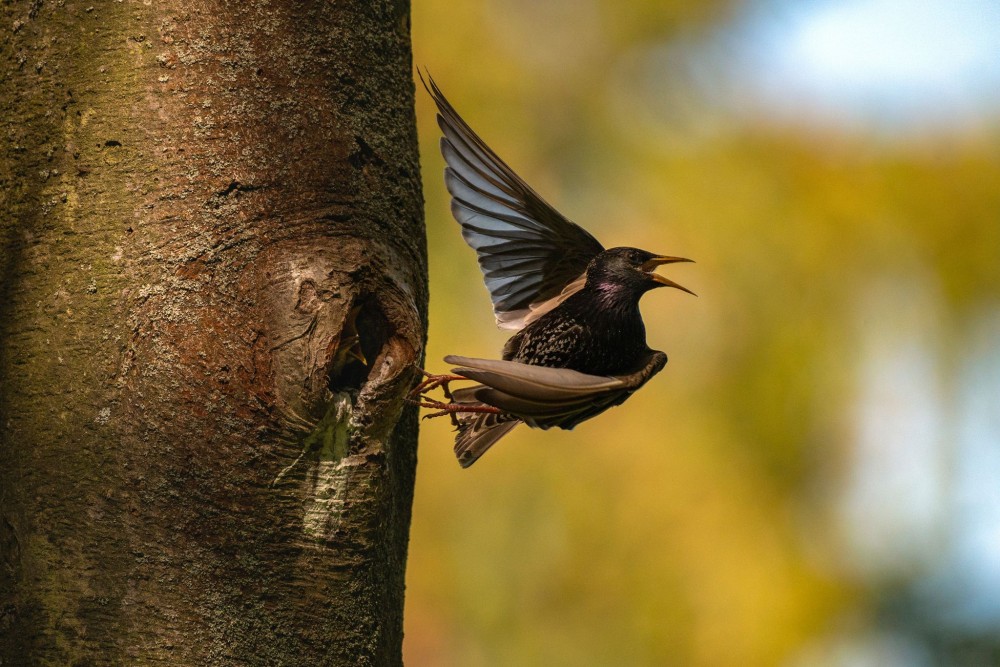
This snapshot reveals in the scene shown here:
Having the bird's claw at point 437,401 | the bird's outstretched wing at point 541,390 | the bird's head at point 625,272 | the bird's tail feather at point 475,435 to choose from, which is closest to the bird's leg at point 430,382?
the bird's claw at point 437,401

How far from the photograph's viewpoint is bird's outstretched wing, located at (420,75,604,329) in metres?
2.47

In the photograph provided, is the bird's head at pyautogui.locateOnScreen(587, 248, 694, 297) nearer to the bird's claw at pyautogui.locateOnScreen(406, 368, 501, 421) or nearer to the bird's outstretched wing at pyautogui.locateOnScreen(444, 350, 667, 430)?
the bird's outstretched wing at pyautogui.locateOnScreen(444, 350, 667, 430)

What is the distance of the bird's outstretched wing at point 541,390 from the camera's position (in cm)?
167

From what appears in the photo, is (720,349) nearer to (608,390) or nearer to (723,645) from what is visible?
(723,645)

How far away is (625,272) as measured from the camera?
2434 millimetres

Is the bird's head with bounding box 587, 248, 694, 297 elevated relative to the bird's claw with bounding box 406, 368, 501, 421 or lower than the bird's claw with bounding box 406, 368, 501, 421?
elevated

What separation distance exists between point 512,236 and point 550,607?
14.5 feet

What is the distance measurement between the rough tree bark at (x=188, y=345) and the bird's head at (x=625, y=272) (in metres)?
0.89

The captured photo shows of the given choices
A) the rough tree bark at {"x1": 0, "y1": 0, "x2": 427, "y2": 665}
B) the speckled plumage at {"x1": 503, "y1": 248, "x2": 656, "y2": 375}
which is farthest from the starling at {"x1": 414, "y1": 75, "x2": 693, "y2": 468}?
the rough tree bark at {"x1": 0, "y1": 0, "x2": 427, "y2": 665}

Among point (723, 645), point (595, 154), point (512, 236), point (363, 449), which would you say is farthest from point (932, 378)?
point (363, 449)

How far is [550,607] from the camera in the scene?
21.4 feet

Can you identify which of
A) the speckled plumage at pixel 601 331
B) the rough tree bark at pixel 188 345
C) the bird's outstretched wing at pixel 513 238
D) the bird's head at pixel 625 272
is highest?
the bird's outstretched wing at pixel 513 238

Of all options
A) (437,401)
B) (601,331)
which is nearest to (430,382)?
(437,401)

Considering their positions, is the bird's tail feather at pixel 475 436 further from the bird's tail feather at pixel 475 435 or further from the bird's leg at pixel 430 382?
the bird's leg at pixel 430 382
